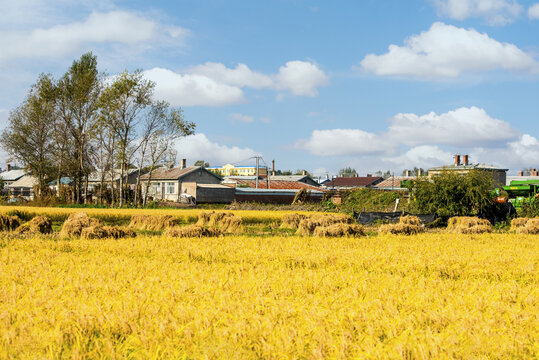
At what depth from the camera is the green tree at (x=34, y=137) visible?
190ft

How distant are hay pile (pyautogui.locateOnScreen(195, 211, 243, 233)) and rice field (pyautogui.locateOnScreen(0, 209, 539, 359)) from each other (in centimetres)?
1445

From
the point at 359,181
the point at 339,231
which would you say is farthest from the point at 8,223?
the point at 359,181

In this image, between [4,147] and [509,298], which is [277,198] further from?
[509,298]

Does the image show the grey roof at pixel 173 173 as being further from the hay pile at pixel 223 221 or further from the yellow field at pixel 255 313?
the yellow field at pixel 255 313

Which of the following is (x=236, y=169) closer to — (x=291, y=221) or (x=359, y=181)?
(x=359, y=181)

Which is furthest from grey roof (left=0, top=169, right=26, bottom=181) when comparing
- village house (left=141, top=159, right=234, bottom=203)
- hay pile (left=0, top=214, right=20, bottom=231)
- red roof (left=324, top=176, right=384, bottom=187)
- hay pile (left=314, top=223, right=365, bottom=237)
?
hay pile (left=314, top=223, right=365, bottom=237)

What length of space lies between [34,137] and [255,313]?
202ft

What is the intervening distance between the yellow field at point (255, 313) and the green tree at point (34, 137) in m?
→ 51.5

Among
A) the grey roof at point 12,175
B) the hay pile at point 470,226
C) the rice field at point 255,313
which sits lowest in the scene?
the hay pile at point 470,226

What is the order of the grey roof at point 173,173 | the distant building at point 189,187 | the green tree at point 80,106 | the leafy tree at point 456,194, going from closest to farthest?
the leafy tree at point 456,194 → the green tree at point 80,106 → the distant building at point 189,187 → the grey roof at point 173,173

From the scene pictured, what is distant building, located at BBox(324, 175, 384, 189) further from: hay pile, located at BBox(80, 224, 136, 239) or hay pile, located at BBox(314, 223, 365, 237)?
hay pile, located at BBox(80, 224, 136, 239)

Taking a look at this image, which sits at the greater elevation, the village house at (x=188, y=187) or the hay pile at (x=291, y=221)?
the village house at (x=188, y=187)

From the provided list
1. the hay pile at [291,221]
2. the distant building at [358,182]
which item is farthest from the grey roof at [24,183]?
the hay pile at [291,221]

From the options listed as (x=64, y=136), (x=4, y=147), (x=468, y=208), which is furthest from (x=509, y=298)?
(x=4, y=147)
